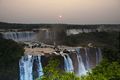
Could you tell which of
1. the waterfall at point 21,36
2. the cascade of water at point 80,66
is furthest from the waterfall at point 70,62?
the waterfall at point 21,36

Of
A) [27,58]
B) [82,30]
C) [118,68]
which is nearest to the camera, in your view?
[118,68]

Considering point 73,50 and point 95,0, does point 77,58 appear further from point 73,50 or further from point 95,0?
point 95,0

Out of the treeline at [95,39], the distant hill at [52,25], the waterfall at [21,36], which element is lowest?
the treeline at [95,39]

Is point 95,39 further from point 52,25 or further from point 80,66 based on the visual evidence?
point 52,25

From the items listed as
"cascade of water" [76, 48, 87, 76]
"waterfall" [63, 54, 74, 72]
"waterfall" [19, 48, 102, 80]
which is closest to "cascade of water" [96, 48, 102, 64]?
"waterfall" [19, 48, 102, 80]

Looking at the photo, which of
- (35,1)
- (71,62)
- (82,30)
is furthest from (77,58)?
(35,1)

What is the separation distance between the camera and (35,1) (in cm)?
304

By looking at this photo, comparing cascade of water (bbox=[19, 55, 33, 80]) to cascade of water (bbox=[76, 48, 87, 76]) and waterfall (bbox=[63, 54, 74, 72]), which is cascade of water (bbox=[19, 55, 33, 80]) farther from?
cascade of water (bbox=[76, 48, 87, 76])

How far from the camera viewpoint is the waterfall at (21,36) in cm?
292

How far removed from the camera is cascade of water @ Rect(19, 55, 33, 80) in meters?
2.93

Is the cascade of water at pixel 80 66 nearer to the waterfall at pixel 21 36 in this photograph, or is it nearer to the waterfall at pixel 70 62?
the waterfall at pixel 70 62

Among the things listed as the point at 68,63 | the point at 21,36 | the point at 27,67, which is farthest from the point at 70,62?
the point at 21,36

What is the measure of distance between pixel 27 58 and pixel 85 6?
76 centimetres

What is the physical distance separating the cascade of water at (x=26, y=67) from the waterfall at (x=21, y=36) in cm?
17
